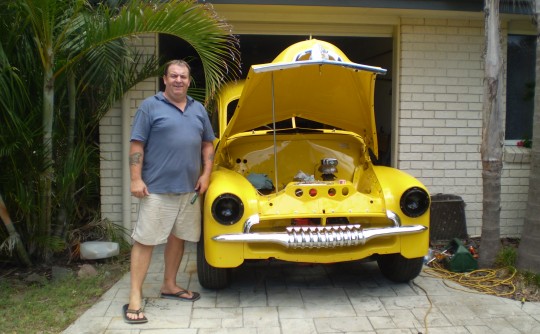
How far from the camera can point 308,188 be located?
4.12 metres

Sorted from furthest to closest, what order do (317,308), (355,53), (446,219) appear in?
(355,53)
(446,219)
(317,308)

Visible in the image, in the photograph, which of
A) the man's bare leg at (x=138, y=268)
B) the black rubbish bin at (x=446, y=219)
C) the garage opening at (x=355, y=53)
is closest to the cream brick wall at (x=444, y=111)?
the black rubbish bin at (x=446, y=219)

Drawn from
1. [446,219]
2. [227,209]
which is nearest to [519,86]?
[446,219]

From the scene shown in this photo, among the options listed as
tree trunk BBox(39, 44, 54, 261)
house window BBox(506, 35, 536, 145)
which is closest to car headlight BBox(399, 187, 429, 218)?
house window BBox(506, 35, 536, 145)

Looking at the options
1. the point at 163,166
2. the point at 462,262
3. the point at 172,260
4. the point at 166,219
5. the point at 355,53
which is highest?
the point at 355,53

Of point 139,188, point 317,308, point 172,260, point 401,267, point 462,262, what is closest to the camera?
point 139,188

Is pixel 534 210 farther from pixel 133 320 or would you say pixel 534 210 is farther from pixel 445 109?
pixel 133 320

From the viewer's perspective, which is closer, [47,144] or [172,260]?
[172,260]

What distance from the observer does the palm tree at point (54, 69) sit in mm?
4371

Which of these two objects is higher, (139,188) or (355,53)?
(355,53)

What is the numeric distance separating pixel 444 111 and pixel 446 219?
1270mm

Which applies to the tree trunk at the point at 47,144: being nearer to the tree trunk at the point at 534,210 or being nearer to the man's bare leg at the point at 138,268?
the man's bare leg at the point at 138,268

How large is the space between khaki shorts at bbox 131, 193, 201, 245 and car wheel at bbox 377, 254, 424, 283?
5.61ft

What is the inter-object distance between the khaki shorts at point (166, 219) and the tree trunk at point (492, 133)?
2713 millimetres
